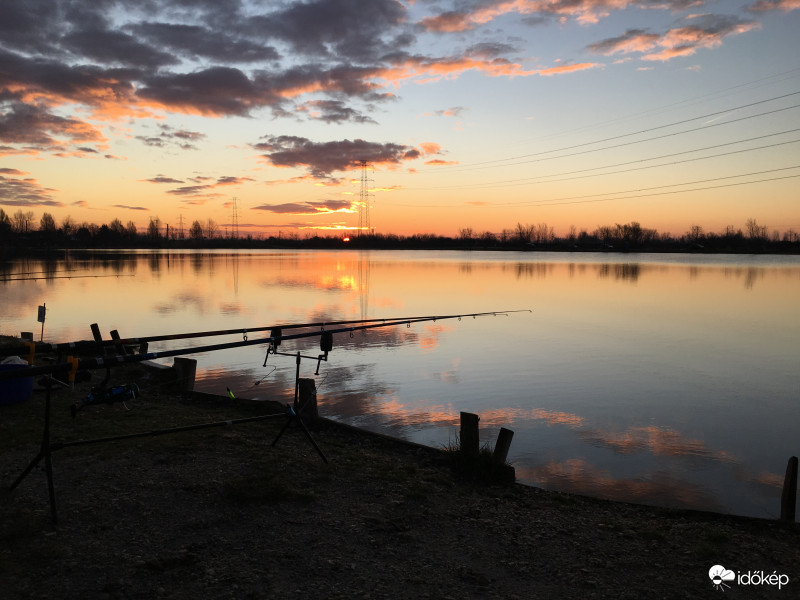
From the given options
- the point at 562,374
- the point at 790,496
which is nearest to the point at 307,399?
the point at 790,496

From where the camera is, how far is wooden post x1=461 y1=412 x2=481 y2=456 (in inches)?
331

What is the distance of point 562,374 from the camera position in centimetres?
1753

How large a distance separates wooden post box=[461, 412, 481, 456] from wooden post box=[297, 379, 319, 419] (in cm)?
289

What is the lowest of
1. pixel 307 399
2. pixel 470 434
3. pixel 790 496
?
pixel 790 496

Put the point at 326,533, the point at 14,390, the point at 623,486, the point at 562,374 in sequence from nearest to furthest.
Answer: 1. the point at 326,533
2. the point at 623,486
3. the point at 14,390
4. the point at 562,374

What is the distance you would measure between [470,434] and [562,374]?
9.96 m

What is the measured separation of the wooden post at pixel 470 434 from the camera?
8.41 meters

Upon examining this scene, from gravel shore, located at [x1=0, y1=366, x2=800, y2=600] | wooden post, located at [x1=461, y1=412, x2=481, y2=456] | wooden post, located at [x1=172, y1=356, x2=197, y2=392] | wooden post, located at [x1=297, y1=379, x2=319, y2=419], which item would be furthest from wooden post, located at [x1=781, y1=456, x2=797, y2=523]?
wooden post, located at [x1=172, y1=356, x2=197, y2=392]

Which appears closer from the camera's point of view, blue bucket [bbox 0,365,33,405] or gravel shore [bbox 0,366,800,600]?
gravel shore [bbox 0,366,800,600]

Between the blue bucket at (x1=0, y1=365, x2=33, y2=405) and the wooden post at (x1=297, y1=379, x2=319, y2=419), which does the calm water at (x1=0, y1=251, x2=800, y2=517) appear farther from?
the blue bucket at (x1=0, y1=365, x2=33, y2=405)

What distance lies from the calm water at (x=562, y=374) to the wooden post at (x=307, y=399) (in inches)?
77.9

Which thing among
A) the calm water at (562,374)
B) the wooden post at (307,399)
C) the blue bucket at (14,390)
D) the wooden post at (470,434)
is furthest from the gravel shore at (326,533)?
the calm water at (562,374)

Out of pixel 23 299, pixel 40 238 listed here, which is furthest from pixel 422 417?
pixel 40 238

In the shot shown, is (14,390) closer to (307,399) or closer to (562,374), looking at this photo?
(307,399)
